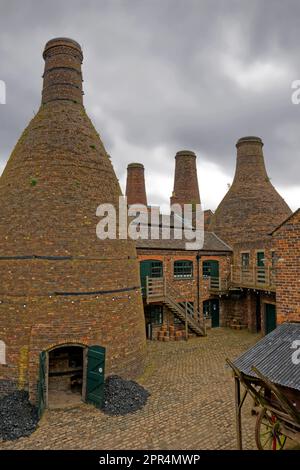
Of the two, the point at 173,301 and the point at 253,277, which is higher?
the point at 253,277

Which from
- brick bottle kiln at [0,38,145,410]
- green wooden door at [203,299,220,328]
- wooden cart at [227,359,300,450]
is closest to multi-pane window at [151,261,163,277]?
green wooden door at [203,299,220,328]

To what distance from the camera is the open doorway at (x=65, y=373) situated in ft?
34.5

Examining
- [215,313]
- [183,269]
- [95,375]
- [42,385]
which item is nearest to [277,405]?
[95,375]

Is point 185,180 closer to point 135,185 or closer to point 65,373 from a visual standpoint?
point 135,185

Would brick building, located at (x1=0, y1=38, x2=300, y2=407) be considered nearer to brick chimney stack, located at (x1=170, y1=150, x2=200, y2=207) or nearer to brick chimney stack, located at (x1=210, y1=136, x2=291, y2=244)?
brick chimney stack, located at (x1=210, y1=136, x2=291, y2=244)

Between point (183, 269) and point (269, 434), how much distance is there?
11900 mm

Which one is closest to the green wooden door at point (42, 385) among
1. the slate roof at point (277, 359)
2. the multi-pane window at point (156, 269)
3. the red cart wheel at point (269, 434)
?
the slate roof at point (277, 359)

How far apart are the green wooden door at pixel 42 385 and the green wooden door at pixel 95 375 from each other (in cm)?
129

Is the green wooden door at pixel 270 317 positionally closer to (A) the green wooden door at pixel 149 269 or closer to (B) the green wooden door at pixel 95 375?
(A) the green wooden door at pixel 149 269

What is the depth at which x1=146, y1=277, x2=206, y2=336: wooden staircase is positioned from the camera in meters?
17.1

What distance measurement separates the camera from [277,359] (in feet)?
22.3

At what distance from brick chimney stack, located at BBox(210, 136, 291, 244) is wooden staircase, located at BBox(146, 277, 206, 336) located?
19.5ft

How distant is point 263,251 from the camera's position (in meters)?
19.3

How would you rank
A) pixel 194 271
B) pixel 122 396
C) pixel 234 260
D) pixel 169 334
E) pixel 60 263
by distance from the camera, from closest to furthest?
1. pixel 122 396
2. pixel 60 263
3. pixel 169 334
4. pixel 194 271
5. pixel 234 260
